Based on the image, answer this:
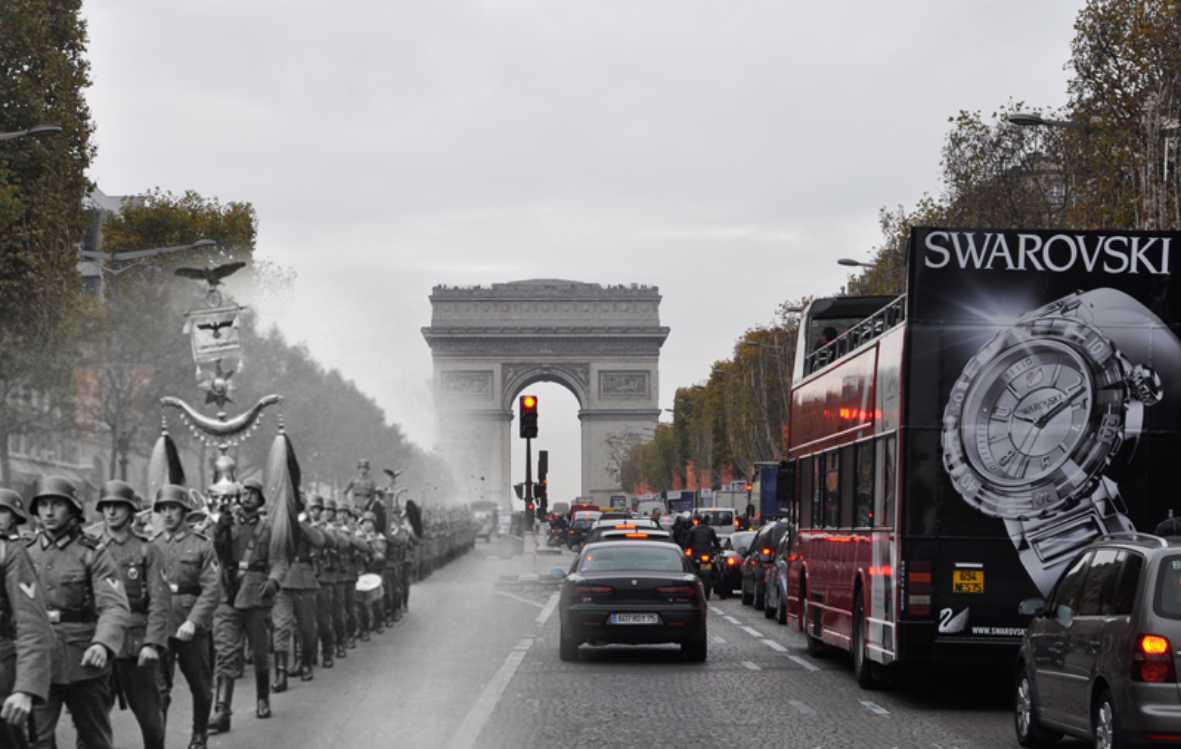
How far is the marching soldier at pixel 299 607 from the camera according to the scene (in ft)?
62.9

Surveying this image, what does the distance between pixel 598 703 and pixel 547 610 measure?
59.8 feet

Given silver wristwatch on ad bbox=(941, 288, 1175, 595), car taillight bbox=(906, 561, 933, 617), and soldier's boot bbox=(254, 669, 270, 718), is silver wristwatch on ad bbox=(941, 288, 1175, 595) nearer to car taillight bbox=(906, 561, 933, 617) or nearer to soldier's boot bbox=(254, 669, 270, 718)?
car taillight bbox=(906, 561, 933, 617)

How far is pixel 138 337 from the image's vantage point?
53.6 m

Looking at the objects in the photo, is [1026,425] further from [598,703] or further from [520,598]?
[520,598]

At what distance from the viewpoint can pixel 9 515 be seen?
30.4 ft

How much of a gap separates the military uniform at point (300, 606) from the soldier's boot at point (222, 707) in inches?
130

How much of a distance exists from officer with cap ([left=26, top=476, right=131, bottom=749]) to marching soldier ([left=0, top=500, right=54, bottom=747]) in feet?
2.24

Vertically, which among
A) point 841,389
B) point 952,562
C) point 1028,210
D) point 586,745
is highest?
point 1028,210

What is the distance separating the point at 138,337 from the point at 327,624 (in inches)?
1289

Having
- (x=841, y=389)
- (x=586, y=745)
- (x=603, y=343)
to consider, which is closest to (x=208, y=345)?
(x=841, y=389)

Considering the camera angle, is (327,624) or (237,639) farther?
(327,624)

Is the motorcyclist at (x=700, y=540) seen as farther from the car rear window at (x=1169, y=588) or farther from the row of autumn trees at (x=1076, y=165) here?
the car rear window at (x=1169, y=588)

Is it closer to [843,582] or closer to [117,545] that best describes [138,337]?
[843,582]

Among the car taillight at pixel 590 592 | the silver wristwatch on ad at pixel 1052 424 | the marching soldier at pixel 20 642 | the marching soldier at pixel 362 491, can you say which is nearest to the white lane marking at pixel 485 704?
the car taillight at pixel 590 592
